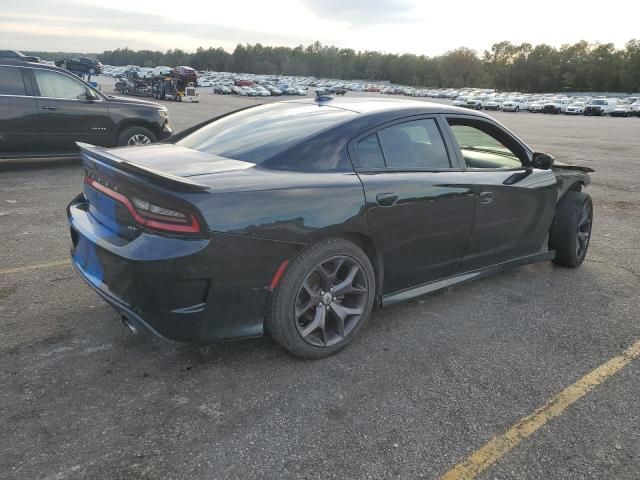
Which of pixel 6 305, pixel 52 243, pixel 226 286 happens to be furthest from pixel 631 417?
pixel 52 243

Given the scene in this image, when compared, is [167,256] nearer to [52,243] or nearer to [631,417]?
[631,417]

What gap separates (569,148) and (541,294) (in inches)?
564

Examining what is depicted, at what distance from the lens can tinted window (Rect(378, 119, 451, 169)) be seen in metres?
3.38

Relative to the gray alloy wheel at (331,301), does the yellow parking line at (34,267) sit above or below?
below

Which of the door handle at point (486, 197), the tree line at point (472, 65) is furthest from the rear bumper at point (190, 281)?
the tree line at point (472, 65)

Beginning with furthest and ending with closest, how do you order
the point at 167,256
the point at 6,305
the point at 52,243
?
1. the point at 52,243
2. the point at 6,305
3. the point at 167,256

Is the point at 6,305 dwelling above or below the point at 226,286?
below

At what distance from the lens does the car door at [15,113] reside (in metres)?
7.98

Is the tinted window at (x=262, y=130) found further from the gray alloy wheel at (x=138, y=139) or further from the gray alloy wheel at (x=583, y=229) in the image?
the gray alloy wheel at (x=138, y=139)

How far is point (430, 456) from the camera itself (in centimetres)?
234

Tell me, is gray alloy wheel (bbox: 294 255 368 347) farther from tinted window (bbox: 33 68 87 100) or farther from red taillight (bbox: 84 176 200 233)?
tinted window (bbox: 33 68 87 100)

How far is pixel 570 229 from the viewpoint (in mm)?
4676

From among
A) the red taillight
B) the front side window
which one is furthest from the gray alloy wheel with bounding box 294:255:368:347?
the front side window

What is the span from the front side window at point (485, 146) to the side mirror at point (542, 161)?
0.13m
